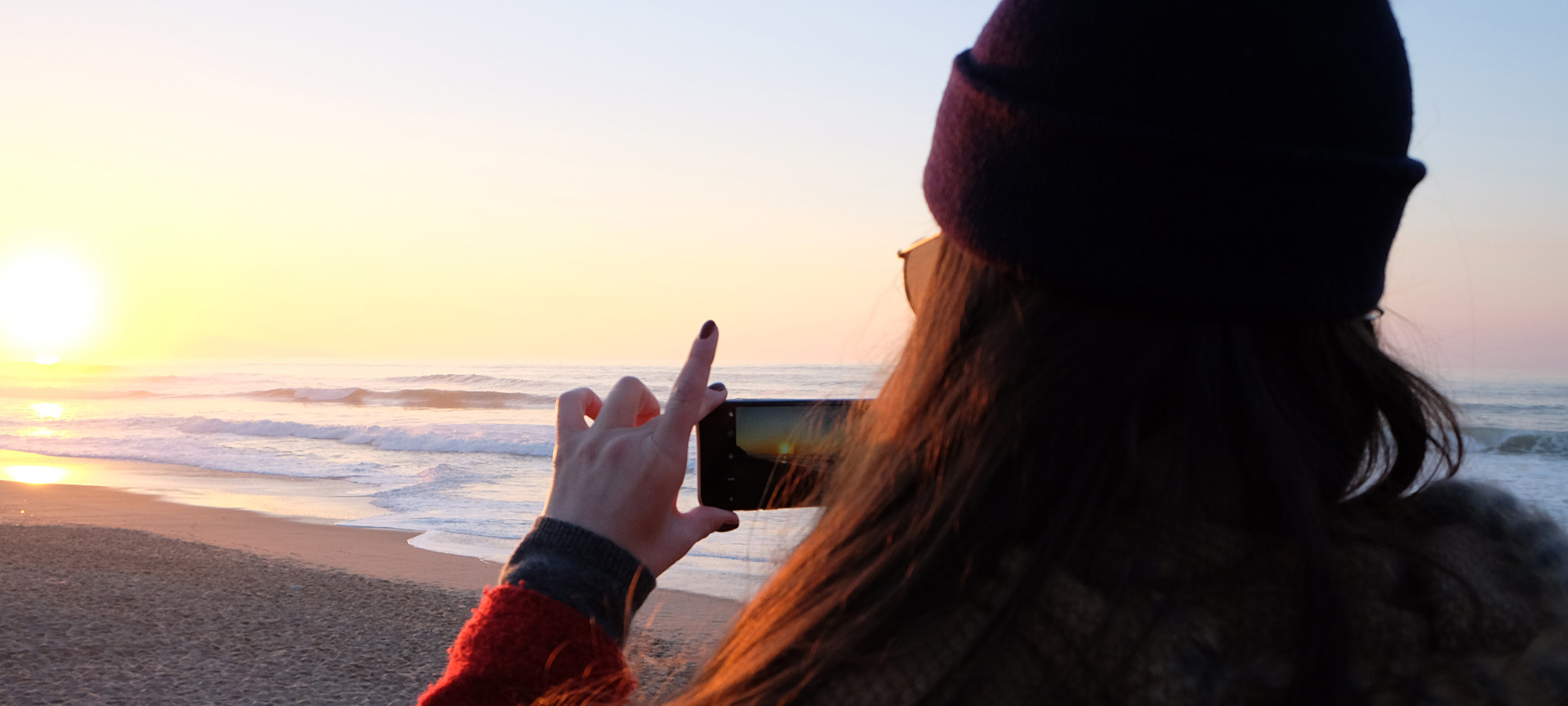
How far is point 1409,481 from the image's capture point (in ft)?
2.67

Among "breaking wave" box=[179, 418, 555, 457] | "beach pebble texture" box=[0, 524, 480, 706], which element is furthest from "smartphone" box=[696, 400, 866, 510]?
"breaking wave" box=[179, 418, 555, 457]

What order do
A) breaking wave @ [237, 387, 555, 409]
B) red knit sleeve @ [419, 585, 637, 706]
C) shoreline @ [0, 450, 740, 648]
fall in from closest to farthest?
1. red knit sleeve @ [419, 585, 637, 706]
2. shoreline @ [0, 450, 740, 648]
3. breaking wave @ [237, 387, 555, 409]

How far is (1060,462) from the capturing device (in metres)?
0.72

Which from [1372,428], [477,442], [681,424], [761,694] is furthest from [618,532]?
[477,442]

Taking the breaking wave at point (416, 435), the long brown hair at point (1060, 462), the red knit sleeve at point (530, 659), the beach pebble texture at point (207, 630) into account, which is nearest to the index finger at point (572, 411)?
the red knit sleeve at point (530, 659)

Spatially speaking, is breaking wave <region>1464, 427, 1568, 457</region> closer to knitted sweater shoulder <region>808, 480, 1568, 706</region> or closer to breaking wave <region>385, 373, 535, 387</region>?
knitted sweater shoulder <region>808, 480, 1568, 706</region>

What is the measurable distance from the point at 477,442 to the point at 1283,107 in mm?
16997

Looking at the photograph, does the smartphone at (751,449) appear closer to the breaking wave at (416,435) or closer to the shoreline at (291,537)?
the shoreline at (291,537)

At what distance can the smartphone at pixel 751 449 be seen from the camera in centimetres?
143

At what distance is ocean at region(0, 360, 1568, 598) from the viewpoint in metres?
7.88

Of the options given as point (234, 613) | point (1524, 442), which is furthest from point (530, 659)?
point (1524, 442)

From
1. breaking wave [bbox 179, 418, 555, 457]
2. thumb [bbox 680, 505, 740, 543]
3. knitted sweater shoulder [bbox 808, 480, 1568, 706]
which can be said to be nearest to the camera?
knitted sweater shoulder [bbox 808, 480, 1568, 706]

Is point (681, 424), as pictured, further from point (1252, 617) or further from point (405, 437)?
point (405, 437)

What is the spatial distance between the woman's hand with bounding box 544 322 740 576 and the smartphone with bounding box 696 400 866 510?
266 mm
